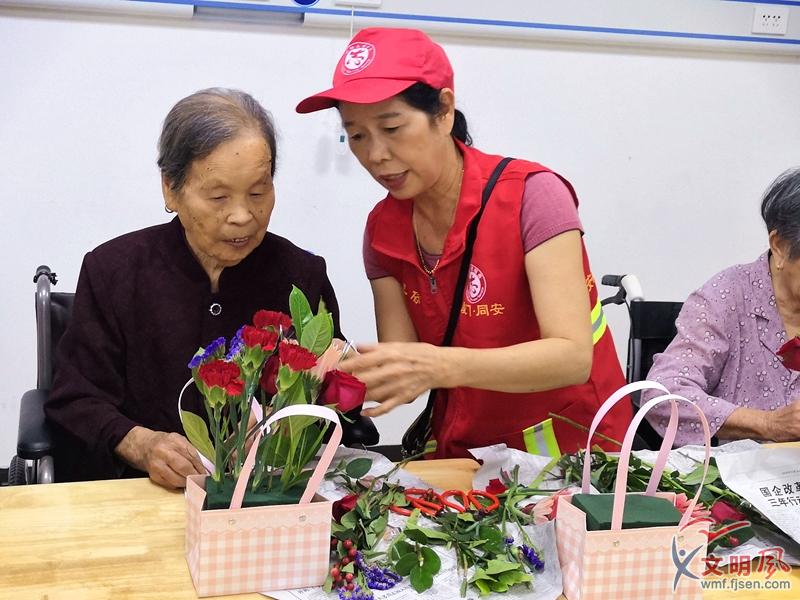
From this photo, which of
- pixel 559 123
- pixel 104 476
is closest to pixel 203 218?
pixel 104 476

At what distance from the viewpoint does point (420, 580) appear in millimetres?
1140

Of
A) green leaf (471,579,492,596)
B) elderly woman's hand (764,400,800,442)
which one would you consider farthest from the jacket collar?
green leaf (471,579,492,596)

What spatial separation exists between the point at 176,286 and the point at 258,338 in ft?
2.58

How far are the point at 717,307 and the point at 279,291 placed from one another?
1.02 m

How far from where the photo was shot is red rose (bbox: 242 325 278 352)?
→ 112 centimetres

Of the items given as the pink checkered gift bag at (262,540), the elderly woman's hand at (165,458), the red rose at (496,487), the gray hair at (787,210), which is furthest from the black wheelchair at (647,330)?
the pink checkered gift bag at (262,540)

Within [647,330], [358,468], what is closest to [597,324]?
[647,330]

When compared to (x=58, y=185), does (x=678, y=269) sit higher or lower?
lower

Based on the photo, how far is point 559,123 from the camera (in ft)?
11.6

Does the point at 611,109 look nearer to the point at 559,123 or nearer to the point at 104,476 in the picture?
the point at 559,123

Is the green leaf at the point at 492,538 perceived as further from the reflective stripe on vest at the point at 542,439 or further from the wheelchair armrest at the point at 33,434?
the wheelchair armrest at the point at 33,434

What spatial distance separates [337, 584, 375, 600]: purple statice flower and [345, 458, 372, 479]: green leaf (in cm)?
30

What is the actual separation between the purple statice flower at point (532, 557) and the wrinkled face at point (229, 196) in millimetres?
837
